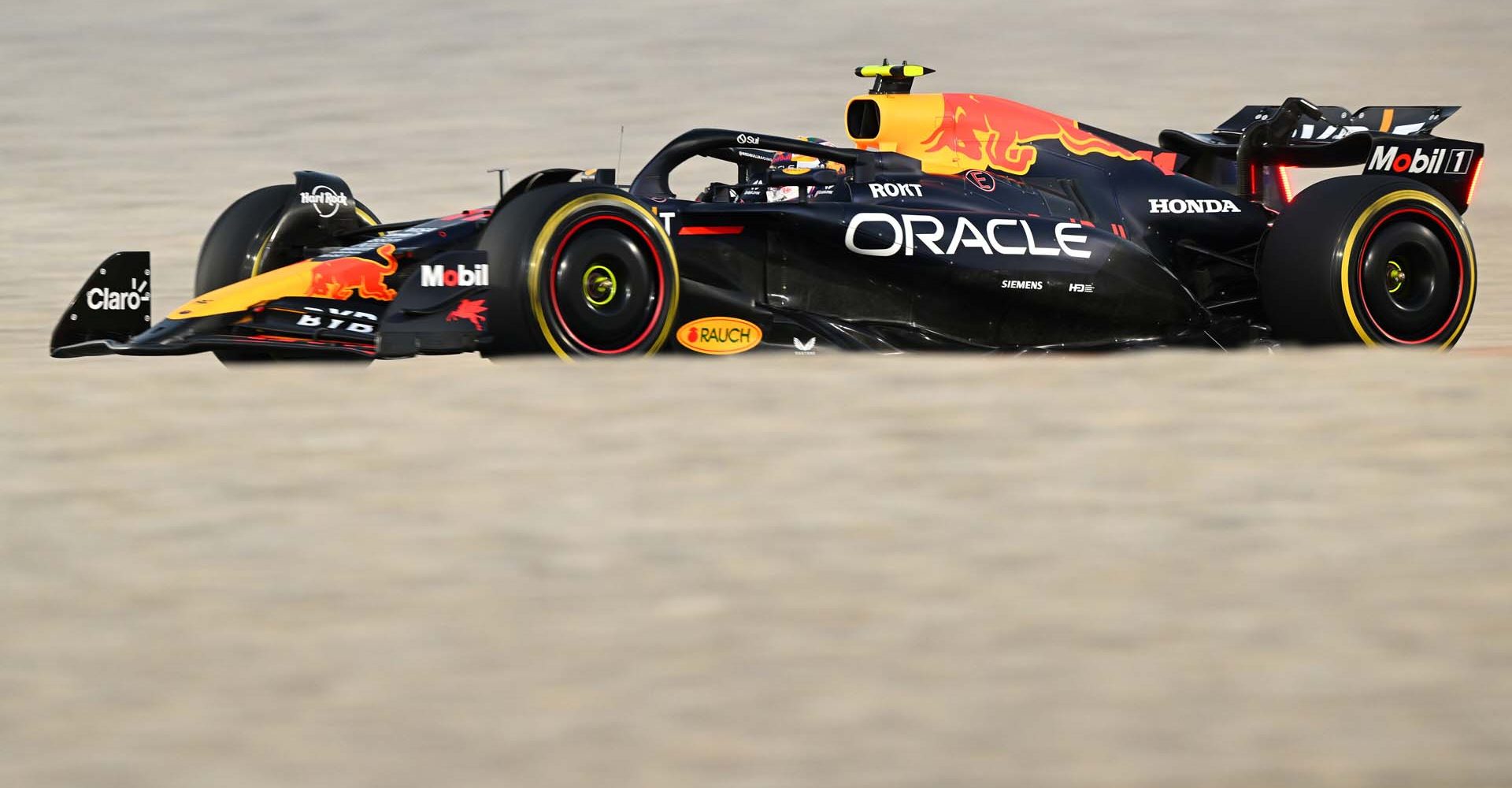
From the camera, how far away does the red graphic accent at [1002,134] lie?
971 cm

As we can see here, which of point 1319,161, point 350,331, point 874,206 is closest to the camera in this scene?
point 350,331

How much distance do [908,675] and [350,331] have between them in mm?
4067

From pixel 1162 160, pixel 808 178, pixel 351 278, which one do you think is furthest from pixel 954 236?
pixel 351 278

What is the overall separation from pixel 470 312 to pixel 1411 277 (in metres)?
4.66

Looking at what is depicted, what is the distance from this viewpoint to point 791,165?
381 inches

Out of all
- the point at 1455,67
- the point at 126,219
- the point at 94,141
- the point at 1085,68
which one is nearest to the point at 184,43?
the point at 94,141

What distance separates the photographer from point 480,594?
513 cm

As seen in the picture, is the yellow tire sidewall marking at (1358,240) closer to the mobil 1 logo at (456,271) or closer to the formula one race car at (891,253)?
the formula one race car at (891,253)

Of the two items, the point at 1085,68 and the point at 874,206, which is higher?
the point at 1085,68

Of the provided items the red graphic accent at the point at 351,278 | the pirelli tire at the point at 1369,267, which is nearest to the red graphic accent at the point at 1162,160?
the pirelli tire at the point at 1369,267

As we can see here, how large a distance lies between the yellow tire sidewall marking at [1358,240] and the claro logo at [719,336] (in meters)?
2.80

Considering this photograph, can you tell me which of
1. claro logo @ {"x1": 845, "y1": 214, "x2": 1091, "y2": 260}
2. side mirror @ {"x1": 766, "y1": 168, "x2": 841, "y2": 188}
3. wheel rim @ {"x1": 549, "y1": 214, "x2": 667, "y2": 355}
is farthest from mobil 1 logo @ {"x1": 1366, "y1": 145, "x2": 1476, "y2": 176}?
wheel rim @ {"x1": 549, "y1": 214, "x2": 667, "y2": 355}

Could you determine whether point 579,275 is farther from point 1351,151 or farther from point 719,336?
point 1351,151

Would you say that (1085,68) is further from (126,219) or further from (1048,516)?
(1048,516)
